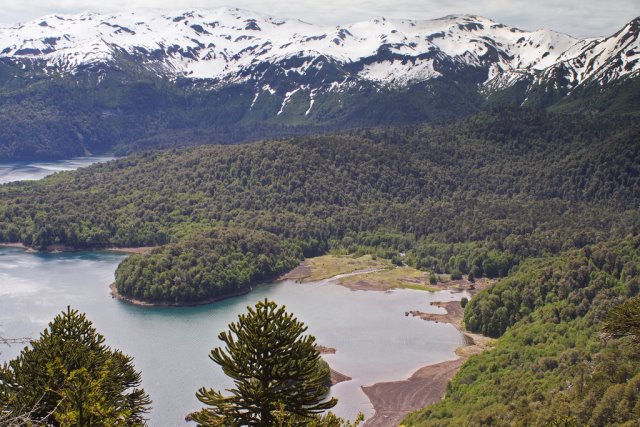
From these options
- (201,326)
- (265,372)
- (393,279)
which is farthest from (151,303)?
(265,372)

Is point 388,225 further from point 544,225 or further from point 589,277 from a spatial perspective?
point 589,277

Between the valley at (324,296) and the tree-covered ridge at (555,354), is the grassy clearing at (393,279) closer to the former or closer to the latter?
the valley at (324,296)

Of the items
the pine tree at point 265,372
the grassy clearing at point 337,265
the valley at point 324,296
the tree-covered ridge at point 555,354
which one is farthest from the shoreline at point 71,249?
the pine tree at point 265,372

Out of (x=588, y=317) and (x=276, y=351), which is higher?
(x=276, y=351)

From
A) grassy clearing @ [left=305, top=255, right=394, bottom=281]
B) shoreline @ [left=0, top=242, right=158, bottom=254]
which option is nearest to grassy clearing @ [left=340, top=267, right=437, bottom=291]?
Answer: grassy clearing @ [left=305, top=255, right=394, bottom=281]

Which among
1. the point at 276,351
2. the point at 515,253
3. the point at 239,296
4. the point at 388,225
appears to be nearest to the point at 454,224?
the point at 388,225

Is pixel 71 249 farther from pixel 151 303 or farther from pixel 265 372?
pixel 265 372
